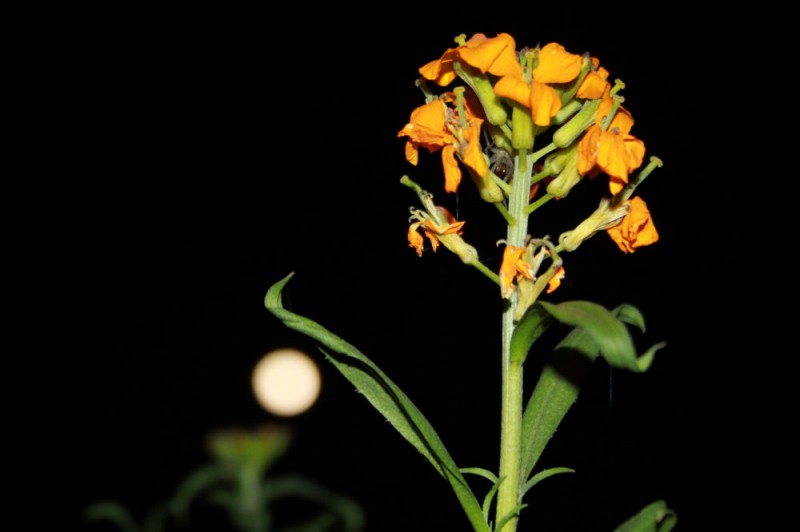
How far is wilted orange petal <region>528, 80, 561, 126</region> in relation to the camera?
1.51 metres

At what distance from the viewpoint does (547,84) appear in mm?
1584

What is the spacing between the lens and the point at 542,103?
1.51 m

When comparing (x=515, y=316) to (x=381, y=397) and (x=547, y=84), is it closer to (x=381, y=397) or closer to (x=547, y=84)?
(x=381, y=397)

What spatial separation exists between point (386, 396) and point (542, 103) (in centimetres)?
64

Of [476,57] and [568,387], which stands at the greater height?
[476,57]

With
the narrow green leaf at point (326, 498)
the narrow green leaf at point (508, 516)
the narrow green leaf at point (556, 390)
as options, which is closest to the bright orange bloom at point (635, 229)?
the narrow green leaf at point (556, 390)

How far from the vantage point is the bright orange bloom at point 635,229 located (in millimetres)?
1641

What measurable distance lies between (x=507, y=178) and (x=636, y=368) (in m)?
0.61

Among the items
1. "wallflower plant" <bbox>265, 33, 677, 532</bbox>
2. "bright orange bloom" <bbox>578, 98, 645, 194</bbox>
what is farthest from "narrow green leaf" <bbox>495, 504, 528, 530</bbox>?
"bright orange bloom" <bbox>578, 98, 645, 194</bbox>

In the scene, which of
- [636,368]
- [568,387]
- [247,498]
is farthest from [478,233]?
[636,368]

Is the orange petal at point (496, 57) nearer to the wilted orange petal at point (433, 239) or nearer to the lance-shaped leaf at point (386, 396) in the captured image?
the wilted orange petal at point (433, 239)

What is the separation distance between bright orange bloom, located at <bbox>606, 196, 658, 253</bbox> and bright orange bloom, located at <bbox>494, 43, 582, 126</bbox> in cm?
26

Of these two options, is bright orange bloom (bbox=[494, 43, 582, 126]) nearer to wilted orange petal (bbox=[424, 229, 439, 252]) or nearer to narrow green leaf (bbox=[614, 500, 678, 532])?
wilted orange petal (bbox=[424, 229, 439, 252])

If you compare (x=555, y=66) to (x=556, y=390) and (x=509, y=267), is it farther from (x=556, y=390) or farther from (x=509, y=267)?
(x=556, y=390)
